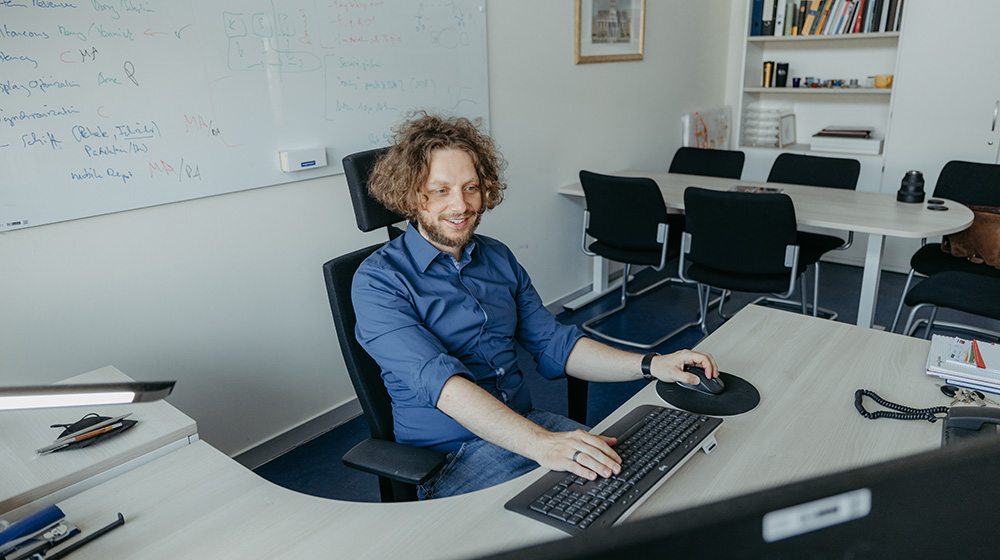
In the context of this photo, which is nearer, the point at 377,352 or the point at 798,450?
the point at 798,450

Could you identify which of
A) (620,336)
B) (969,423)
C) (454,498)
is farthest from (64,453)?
(620,336)

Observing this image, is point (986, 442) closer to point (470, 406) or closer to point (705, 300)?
point (470, 406)

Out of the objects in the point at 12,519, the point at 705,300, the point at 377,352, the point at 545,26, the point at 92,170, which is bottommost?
the point at 705,300

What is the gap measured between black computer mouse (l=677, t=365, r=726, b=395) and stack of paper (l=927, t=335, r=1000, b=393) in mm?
490

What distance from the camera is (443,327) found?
5.29 feet

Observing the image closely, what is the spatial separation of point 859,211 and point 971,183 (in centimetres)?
80

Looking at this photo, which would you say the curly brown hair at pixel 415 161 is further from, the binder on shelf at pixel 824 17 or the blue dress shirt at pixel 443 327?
the binder on shelf at pixel 824 17

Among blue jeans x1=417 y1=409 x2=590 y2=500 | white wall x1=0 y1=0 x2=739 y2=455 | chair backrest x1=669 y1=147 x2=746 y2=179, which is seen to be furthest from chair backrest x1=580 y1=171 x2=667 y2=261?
blue jeans x1=417 y1=409 x2=590 y2=500

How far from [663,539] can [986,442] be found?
216 millimetres

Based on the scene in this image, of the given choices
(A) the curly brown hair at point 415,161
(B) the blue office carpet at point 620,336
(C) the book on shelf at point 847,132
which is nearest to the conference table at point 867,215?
(B) the blue office carpet at point 620,336

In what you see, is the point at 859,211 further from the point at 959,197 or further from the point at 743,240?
the point at 959,197

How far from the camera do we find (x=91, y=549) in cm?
106

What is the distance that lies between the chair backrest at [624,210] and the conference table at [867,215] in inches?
7.2

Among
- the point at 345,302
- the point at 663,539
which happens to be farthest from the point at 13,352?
the point at 663,539
